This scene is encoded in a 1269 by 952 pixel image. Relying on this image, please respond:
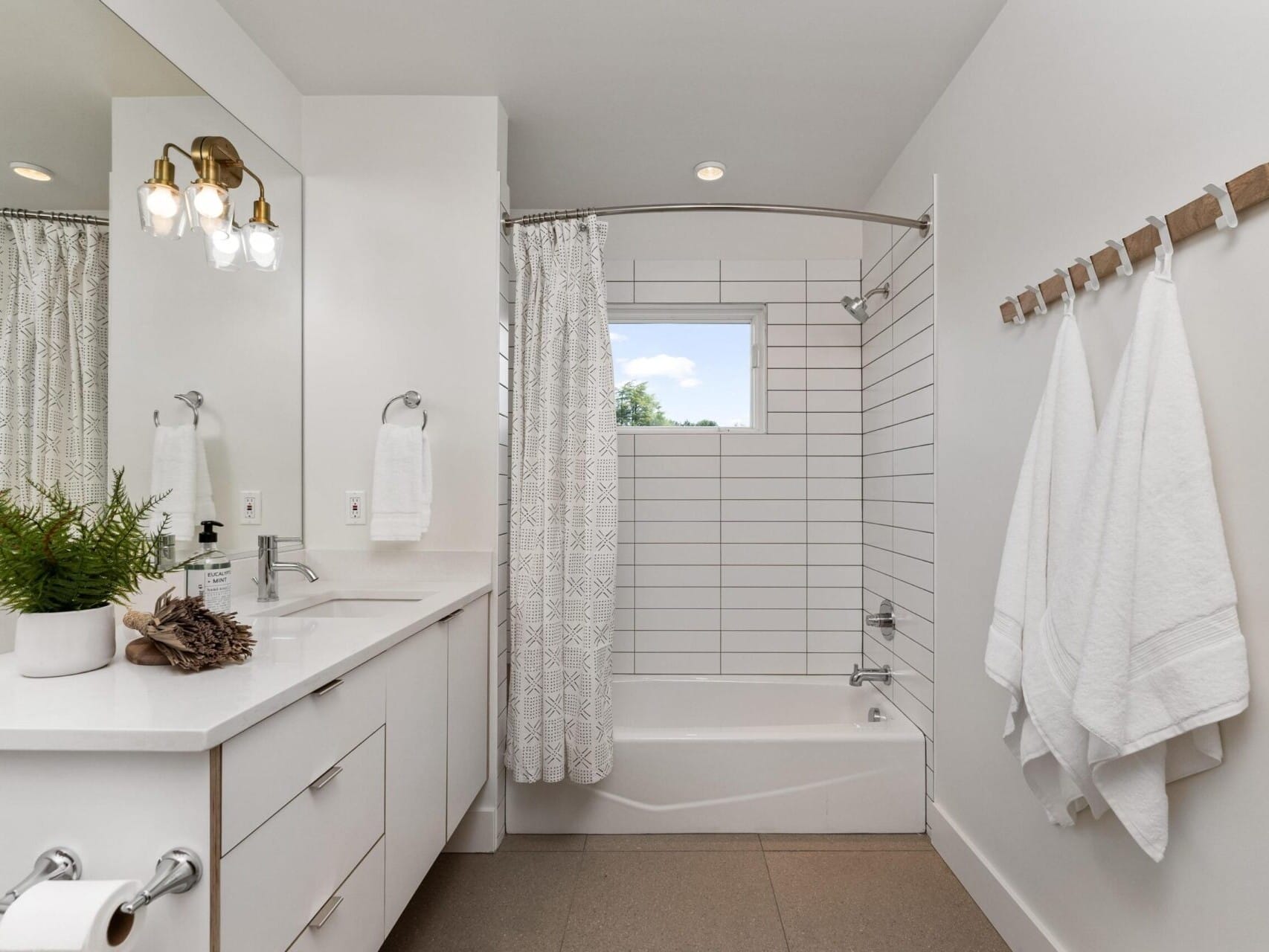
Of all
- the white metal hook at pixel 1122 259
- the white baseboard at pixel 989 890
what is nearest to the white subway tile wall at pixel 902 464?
the white baseboard at pixel 989 890

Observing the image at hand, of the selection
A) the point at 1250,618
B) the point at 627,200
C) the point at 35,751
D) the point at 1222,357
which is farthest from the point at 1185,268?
the point at 627,200

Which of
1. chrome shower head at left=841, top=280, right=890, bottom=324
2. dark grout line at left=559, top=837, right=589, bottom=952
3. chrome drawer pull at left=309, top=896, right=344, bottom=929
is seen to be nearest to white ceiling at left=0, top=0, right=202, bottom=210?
chrome drawer pull at left=309, top=896, right=344, bottom=929

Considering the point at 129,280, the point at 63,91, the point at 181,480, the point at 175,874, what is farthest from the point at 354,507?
the point at 175,874

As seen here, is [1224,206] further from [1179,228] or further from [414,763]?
[414,763]

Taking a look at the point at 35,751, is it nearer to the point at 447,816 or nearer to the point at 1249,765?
the point at 447,816

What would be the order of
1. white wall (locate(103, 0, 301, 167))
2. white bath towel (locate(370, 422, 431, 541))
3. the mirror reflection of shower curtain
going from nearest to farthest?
the mirror reflection of shower curtain, white wall (locate(103, 0, 301, 167)), white bath towel (locate(370, 422, 431, 541))

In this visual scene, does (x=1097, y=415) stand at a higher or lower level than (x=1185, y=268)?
lower

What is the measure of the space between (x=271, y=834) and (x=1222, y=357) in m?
1.67

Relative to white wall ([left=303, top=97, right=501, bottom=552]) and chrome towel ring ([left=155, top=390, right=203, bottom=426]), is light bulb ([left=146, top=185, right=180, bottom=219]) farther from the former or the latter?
white wall ([left=303, top=97, right=501, bottom=552])

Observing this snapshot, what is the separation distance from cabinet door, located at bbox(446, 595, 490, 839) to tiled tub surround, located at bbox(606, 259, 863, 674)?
1.03 m

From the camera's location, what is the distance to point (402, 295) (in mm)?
2172

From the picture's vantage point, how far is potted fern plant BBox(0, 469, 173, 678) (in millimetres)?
1017

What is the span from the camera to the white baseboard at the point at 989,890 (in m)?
1.58

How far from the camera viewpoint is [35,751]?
834 mm
